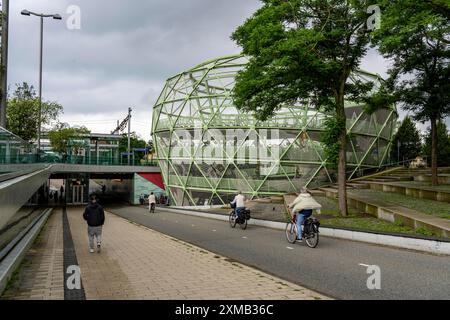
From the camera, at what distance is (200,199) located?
1406 inches

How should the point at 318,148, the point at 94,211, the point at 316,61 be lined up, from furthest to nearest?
the point at 318,148, the point at 316,61, the point at 94,211

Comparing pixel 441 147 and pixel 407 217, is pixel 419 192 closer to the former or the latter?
pixel 407 217

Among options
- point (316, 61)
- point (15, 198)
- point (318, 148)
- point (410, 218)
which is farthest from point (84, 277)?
point (318, 148)

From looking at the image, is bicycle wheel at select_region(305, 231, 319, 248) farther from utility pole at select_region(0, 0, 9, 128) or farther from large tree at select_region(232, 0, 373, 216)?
utility pole at select_region(0, 0, 9, 128)

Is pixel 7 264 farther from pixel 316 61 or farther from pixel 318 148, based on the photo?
pixel 318 148

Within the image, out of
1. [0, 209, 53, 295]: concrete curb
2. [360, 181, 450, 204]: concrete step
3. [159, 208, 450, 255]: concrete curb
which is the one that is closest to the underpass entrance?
[360, 181, 450, 204]: concrete step

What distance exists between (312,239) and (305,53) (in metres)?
6.57

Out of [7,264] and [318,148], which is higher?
[318,148]

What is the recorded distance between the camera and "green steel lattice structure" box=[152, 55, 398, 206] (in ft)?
101

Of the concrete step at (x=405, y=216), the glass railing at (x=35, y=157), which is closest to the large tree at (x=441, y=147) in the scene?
the glass railing at (x=35, y=157)

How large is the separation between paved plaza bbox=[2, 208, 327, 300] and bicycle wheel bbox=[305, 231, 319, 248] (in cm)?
271

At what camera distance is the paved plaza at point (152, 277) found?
235 inches

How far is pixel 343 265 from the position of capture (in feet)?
26.5
